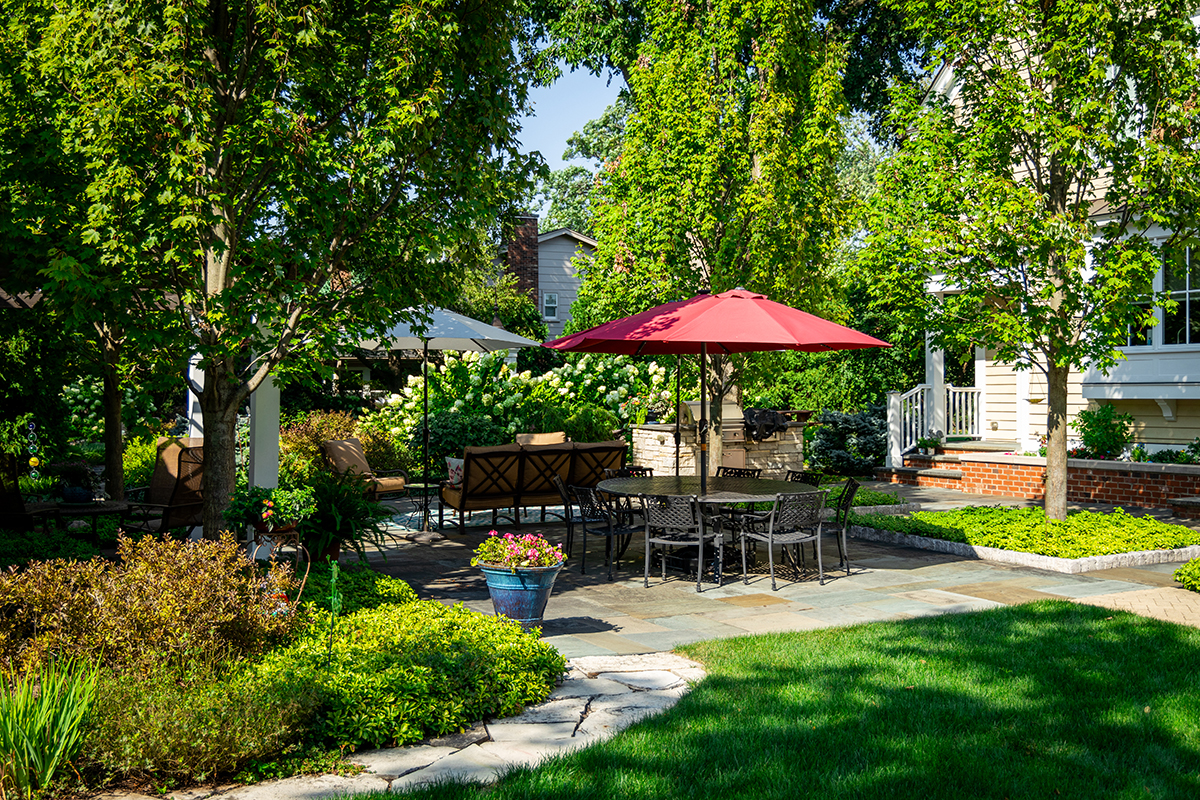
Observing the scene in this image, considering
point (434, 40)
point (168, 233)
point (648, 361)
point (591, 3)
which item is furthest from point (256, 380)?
point (591, 3)

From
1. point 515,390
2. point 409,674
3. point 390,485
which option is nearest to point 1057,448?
point 409,674

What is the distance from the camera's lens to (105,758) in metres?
3.67

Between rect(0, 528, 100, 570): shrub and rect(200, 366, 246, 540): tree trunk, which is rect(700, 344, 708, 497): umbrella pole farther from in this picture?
rect(0, 528, 100, 570): shrub

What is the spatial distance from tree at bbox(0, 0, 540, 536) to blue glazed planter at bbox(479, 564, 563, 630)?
200 centimetres

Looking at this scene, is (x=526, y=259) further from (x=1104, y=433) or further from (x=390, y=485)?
(x=1104, y=433)

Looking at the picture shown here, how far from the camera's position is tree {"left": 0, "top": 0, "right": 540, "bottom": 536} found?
5637 millimetres

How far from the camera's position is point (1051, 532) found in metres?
9.38

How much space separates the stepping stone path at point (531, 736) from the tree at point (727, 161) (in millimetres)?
6825

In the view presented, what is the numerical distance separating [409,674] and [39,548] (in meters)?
4.79

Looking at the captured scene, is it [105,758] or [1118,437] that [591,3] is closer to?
[1118,437]

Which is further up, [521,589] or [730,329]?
[730,329]

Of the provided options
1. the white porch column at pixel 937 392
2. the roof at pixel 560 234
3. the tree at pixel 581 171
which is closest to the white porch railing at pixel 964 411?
the white porch column at pixel 937 392

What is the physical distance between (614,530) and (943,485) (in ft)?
Answer: 29.9

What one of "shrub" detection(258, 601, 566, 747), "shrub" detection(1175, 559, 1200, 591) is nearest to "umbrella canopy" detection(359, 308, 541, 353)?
"shrub" detection(258, 601, 566, 747)
